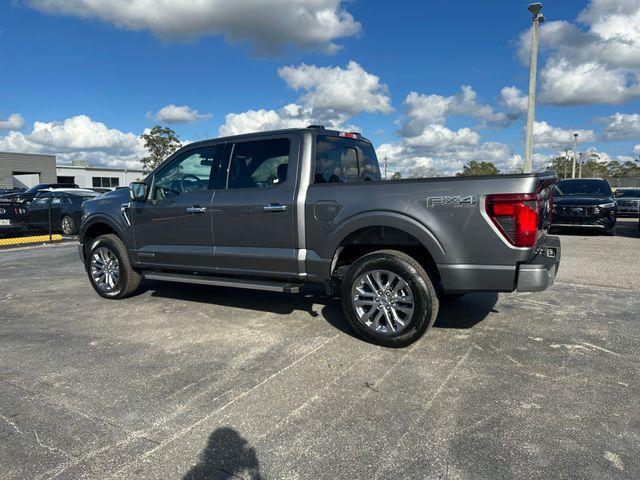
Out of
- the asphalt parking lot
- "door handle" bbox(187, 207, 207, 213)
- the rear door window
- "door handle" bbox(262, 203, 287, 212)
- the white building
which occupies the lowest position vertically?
the asphalt parking lot

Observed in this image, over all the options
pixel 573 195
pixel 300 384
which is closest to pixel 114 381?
pixel 300 384

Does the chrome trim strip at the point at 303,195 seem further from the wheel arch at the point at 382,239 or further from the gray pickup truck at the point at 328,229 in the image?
the wheel arch at the point at 382,239

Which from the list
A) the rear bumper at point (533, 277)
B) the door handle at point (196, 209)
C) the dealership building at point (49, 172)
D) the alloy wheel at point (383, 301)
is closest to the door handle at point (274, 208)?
the door handle at point (196, 209)

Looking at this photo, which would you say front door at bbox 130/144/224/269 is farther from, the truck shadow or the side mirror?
the truck shadow

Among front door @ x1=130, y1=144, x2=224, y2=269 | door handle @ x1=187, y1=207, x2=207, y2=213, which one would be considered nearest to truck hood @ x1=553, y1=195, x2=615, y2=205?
front door @ x1=130, y1=144, x2=224, y2=269

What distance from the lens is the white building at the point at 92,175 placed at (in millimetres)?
52969

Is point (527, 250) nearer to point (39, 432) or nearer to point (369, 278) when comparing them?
point (369, 278)

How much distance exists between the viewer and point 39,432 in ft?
9.11

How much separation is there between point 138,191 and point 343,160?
2.56 meters

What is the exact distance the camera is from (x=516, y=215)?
11.4 ft

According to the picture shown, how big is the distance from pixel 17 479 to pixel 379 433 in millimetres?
1966

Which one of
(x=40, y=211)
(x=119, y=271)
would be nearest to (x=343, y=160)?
(x=119, y=271)

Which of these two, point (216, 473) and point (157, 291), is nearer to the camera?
point (216, 473)

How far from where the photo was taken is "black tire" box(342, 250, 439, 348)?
3.84 meters
